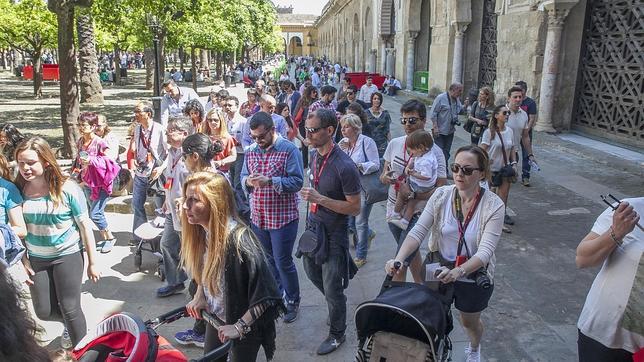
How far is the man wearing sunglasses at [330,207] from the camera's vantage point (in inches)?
152

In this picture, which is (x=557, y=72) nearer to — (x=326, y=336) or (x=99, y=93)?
(x=326, y=336)

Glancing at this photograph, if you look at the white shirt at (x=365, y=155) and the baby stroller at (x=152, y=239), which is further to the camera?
the baby stroller at (x=152, y=239)

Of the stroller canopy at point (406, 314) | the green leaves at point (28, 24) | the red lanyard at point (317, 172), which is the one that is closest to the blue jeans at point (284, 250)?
the red lanyard at point (317, 172)

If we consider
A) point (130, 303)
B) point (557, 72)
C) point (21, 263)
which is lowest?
point (130, 303)

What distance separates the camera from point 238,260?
277cm

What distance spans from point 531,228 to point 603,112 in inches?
281

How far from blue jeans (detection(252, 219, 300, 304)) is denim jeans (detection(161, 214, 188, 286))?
88 cm

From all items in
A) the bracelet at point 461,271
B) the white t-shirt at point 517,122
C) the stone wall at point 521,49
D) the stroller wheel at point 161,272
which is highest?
the stone wall at point 521,49

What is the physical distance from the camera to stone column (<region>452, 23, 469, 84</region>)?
1803cm

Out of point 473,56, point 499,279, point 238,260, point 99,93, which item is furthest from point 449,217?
point 99,93

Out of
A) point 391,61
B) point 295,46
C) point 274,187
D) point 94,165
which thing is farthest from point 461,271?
point 295,46

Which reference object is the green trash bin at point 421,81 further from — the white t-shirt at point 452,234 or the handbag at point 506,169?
the white t-shirt at point 452,234

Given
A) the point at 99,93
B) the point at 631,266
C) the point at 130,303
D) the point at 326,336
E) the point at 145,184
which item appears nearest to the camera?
the point at 631,266

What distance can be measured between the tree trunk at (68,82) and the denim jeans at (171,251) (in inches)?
243
